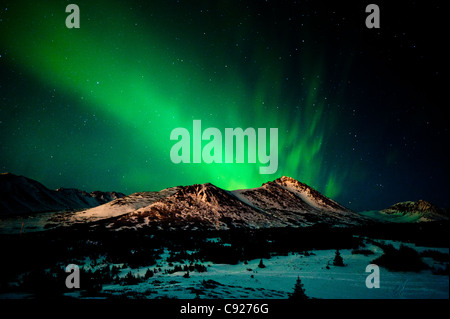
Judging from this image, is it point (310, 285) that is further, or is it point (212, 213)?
point (212, 213)

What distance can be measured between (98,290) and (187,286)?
365 centimetres

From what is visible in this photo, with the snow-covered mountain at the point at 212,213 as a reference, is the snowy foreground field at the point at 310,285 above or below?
above

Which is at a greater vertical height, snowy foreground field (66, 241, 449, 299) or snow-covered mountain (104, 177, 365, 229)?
snowy foreground field (66, 241, 449, 299)

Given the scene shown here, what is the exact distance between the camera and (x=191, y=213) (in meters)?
79.4

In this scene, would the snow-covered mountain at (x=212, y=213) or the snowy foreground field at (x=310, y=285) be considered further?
the snow-covered mountain at (x=212, y=213)

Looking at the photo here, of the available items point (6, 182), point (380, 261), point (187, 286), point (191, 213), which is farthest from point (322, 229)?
point (6, 182)

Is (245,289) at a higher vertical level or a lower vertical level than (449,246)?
lower

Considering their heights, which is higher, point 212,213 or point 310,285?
point 310,285

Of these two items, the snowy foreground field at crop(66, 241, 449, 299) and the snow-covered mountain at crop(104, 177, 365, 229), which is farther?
the snow-covered mountain at crop(104, 177, 365, 229)
